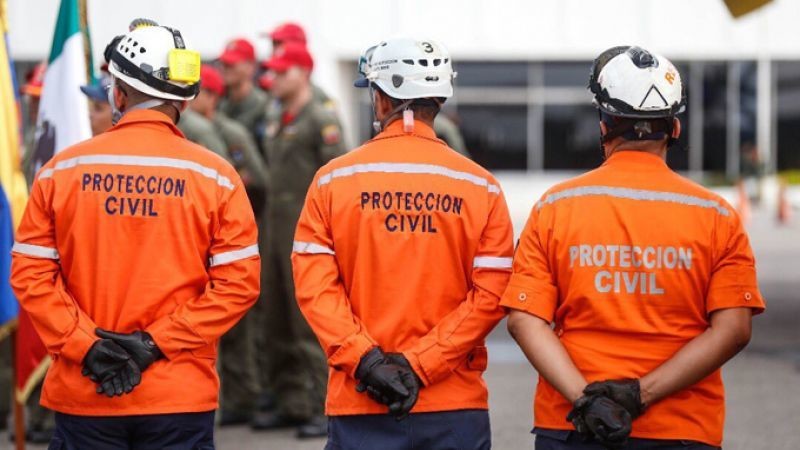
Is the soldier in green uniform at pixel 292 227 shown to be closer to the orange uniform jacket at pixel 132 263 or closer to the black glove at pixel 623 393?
the orange uniform jacket at pixel 132 263

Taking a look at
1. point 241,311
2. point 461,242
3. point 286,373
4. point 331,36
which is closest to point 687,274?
point 461,242

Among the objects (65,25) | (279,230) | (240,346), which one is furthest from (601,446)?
(240,346)

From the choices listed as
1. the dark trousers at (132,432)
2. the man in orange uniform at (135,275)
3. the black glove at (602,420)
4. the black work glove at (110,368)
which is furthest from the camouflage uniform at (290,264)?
the black glove at (602,420)

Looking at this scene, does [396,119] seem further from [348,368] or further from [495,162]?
[495,162]

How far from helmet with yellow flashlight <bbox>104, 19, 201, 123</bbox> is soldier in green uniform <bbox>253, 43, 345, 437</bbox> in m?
3.62

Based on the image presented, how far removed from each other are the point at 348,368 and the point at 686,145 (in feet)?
4.83

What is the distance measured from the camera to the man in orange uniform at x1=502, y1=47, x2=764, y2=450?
4.40 meters

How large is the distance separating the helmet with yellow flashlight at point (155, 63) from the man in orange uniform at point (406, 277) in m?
0.62

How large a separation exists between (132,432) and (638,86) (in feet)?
6.74

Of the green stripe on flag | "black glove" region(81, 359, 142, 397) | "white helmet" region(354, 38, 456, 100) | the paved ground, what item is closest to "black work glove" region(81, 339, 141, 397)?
"black glove" region(81, 359, 142, 397)

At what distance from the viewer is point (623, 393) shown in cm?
433

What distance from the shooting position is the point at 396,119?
4.95 m

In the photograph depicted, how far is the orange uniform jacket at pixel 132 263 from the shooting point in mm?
4805

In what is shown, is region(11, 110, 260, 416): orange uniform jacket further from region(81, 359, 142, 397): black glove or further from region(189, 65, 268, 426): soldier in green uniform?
region(189, 65, 268, 426): soldier in green uniform
